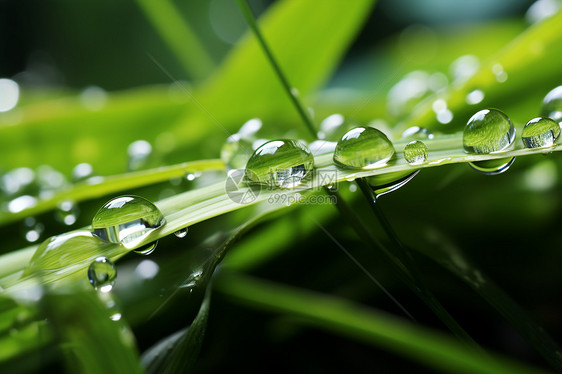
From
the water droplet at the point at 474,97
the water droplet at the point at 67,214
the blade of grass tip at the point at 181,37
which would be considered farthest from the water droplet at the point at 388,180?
the blade of grass tip at the point at 181,37

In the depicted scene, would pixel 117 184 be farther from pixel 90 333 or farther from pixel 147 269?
Answer: pixel 90 333

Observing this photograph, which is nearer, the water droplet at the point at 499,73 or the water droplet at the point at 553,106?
the water droplet at the point at 553,106

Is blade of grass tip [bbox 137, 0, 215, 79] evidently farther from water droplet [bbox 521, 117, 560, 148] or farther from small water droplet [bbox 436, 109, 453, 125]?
water droplet [bbox 521, 117, 560, 148]

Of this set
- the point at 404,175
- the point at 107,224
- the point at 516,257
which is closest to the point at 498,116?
the point at 404,175

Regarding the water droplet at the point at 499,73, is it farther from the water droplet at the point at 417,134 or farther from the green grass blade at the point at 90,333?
the green grass blade at the point at 90,333

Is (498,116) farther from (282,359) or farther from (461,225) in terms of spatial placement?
(282,359)
